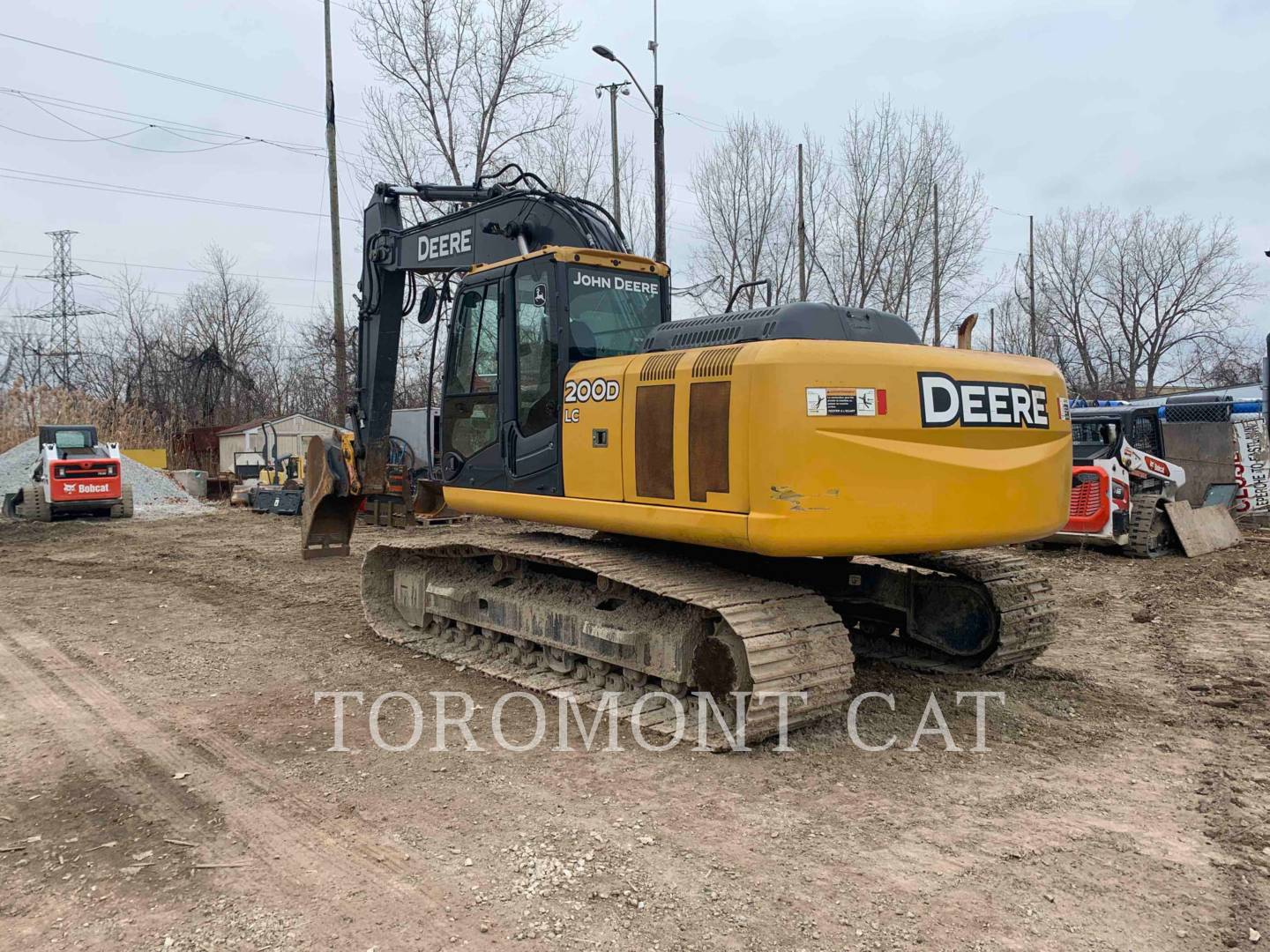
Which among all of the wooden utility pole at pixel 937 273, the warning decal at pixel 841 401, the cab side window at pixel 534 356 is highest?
the wooden utility pole at pixel 937 273

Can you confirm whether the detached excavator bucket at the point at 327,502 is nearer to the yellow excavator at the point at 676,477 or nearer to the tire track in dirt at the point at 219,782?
the yellow excavator at the point at 676,477

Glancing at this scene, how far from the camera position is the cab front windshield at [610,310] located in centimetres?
602

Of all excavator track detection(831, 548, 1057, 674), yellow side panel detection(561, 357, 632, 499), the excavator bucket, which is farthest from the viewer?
the excavator bucket

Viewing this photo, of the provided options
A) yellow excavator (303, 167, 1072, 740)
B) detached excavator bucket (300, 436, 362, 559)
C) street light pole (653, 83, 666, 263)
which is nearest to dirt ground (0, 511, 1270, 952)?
yellow excavator (303, 167, 1072, 740)

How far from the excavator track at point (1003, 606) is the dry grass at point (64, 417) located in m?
27.2

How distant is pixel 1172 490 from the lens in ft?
43.2

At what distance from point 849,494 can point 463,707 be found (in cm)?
273

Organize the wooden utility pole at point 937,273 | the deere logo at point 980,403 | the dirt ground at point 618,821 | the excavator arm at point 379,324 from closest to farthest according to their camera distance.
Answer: the dirt ground at point 618,821 < the deere logo at point 980,403 < the excavator arm at point 379,324 < the wooden utility pole at point 937,273

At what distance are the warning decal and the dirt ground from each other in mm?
1772

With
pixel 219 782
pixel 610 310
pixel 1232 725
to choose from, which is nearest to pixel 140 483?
pixel 610 310

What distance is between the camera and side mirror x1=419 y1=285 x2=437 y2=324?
6867 millimetres

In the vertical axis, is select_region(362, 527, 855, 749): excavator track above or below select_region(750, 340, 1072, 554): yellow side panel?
below

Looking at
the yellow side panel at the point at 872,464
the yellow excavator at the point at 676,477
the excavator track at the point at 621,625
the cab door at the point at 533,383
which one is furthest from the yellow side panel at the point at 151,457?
the yellow side panel at the point at 872,464

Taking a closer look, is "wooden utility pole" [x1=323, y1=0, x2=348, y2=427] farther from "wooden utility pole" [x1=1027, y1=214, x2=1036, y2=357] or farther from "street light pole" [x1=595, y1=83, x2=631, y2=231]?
"wooden utility pole" [x1=1027, y1=214, x2=1036, y2=357]
